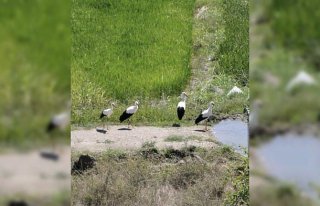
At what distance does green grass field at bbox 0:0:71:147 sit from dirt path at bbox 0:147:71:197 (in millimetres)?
36

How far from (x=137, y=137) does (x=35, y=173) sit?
1.43 meters

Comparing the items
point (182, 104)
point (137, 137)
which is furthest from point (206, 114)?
point (137, 137)

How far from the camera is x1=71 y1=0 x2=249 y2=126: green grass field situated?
262cm

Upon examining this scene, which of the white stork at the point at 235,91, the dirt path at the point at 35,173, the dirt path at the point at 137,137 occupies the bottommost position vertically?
the dirt path at the point at 35,173

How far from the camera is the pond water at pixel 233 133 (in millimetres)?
2498

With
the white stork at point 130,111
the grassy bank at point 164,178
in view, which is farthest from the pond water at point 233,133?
the white stork at point 130,111

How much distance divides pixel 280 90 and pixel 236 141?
4.31 feet

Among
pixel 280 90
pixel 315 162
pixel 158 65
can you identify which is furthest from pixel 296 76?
pixel 158 65

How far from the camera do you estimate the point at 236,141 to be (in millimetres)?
2512

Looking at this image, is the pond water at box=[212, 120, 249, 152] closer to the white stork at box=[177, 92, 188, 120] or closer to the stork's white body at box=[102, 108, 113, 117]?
the white stork at box=[177, 92, 188, 120]

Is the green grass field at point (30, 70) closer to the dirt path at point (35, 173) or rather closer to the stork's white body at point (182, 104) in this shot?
the dirt path at point (35, 173)

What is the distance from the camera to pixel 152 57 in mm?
2711

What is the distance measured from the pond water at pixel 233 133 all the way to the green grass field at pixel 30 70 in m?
1.38

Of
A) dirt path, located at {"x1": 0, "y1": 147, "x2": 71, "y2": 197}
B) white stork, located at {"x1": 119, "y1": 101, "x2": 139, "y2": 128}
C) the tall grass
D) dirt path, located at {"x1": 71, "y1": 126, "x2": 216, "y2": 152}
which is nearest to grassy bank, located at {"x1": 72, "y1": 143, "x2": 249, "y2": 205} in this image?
dirt path, located at {"x1": 71, "y1": 126, "x2": 216, "y2": 152}
